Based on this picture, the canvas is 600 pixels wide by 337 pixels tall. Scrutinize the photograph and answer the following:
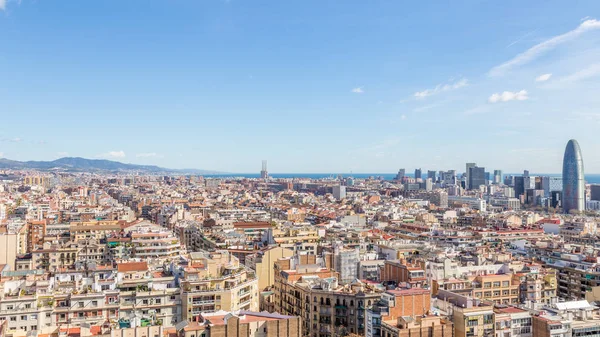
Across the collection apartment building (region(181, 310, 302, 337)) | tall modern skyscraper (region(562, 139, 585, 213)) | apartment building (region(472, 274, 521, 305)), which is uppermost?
tall modern skyscraper (region(562, 139, 585, 213))

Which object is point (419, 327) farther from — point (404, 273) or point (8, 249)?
point (8, 249)

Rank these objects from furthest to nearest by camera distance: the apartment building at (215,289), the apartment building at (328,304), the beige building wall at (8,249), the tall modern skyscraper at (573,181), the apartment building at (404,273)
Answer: the tall modern skyscraper at (573,181) < the beige building wall at (8,249) < the apartment building at (404,273) < the apartment building at (215,289) < the apartment building at (328,304)

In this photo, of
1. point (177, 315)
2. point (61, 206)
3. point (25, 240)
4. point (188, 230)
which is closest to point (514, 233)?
point (188, 230)

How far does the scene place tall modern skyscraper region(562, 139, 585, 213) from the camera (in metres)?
166

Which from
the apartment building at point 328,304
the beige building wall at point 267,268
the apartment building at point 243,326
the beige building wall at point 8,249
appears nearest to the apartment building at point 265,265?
the beige building wall at point 267,268

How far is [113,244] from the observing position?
60.3m

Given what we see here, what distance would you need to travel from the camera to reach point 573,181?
16775 centimetres

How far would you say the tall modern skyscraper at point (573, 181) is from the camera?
166500 millimetres

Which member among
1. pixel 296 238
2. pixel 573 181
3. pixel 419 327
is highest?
pixel 573 181

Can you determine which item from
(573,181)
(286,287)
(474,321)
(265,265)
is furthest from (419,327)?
(573,181)

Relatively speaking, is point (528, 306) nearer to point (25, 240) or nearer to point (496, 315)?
point (496, 315)

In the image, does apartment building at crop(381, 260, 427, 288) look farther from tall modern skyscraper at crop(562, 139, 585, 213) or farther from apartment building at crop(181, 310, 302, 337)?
tall modern skyscraper at crop(562, 139, 585, 213)

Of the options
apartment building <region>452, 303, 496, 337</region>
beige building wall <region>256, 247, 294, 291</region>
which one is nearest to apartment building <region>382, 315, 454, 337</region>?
apartment building <region>452, 303, 496, 337</region>

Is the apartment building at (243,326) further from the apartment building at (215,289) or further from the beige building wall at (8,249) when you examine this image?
the beige building wall at (8,249)
